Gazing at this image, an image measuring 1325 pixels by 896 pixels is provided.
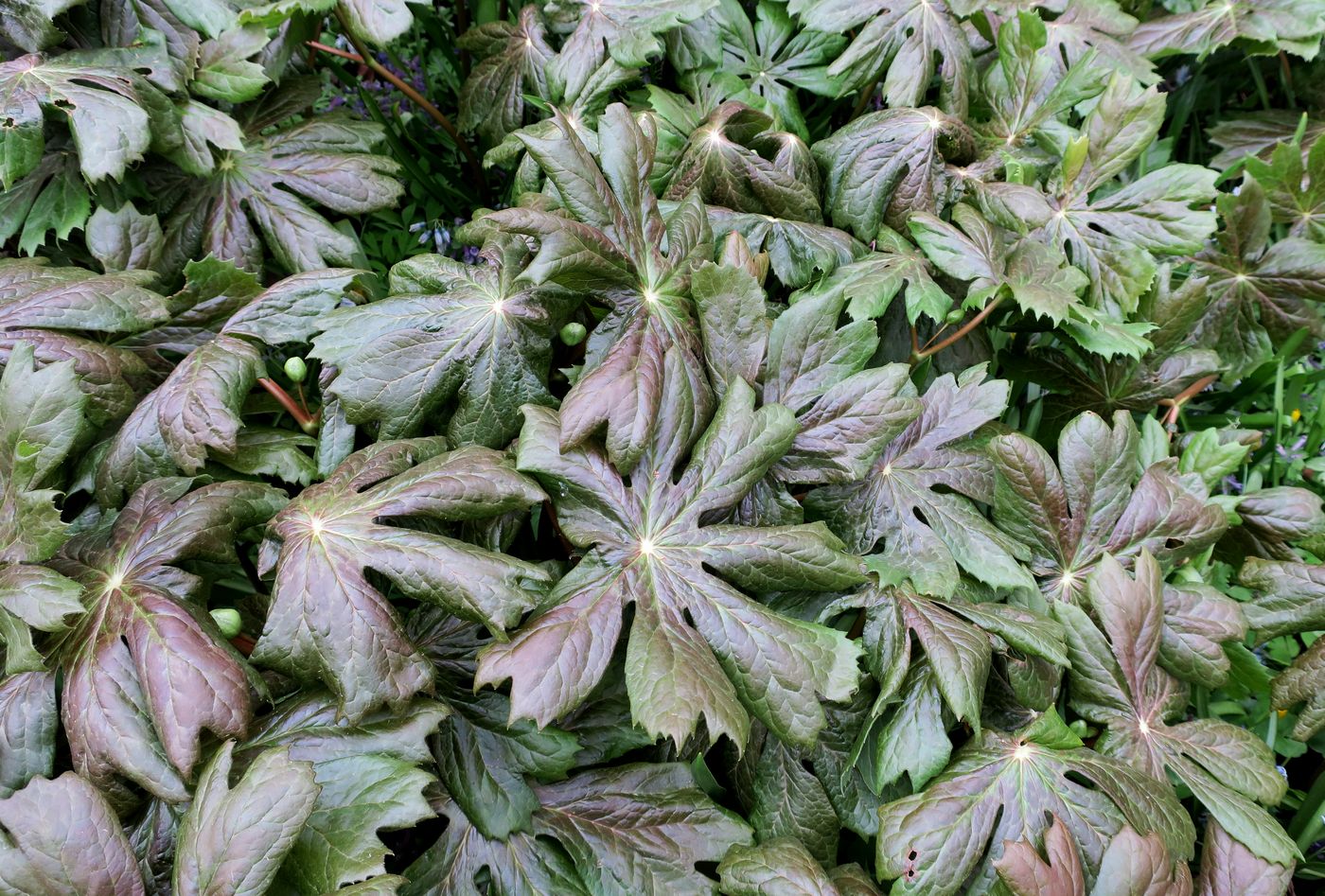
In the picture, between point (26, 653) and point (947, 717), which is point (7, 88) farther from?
point (947, 717)

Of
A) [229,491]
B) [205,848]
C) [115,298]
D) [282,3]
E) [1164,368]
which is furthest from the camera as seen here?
[1164,368]

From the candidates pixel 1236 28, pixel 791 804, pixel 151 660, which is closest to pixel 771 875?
pixel 791 804

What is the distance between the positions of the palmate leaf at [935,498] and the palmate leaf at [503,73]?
1.04 meters

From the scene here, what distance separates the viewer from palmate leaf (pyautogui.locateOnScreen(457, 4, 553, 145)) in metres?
1.82

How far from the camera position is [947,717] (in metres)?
1.28

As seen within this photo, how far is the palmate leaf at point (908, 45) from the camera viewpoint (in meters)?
1.75

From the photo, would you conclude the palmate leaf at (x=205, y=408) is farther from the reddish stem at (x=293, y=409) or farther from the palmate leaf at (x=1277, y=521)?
the palmate leaf at (x=1277, y=521)

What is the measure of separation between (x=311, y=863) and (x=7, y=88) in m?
1.31

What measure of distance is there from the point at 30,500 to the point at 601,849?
34.0 inches

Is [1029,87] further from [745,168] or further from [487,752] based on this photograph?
[487,752]

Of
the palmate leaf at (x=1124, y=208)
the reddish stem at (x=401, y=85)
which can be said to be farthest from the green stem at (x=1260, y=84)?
the reddish stem at (x=401, y=85)

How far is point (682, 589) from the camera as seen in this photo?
1.17m

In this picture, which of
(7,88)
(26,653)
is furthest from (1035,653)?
(7,88)

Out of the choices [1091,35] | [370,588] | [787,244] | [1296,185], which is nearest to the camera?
[370,588]
